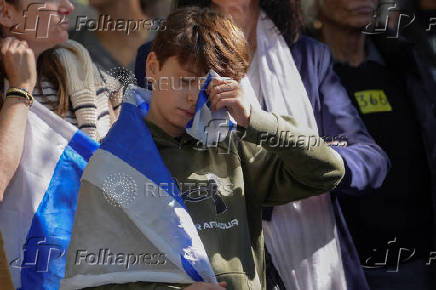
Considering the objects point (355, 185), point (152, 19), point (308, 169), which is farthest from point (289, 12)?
point (308, 169)

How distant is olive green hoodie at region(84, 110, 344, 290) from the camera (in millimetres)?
2189

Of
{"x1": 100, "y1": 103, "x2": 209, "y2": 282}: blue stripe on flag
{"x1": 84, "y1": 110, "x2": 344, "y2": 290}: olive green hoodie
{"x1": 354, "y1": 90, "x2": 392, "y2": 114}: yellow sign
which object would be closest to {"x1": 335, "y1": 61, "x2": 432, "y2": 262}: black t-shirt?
{"x1": 354, "y1": 90, "x2": 392, "y2": 114}: yellow sign

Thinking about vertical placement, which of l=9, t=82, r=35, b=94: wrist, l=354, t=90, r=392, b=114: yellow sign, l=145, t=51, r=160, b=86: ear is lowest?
l=354, t=90, r=392, b=114: yellow sign

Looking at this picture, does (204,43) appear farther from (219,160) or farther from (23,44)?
(23,44)

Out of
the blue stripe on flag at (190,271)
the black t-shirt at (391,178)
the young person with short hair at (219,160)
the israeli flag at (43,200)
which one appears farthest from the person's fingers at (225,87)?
the black t-shirt at (391,178)

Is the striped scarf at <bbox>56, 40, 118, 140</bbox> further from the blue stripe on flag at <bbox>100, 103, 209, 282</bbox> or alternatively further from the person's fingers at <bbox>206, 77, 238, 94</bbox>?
the person's fingers at <bbox>206, 77, 238, 94</bbox>

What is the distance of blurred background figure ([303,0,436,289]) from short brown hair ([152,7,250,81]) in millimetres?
891

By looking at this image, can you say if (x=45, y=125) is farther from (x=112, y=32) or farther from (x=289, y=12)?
(x=289, y=12)

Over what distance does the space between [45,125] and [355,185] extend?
1059 mm

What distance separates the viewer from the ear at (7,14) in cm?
274

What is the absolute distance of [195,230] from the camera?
2.14m

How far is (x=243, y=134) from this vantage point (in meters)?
2.21

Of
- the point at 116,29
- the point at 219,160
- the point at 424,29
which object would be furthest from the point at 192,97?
the point at 424,29

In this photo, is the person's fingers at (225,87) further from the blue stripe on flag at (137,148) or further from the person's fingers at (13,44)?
the person's fingers at (13,44)
